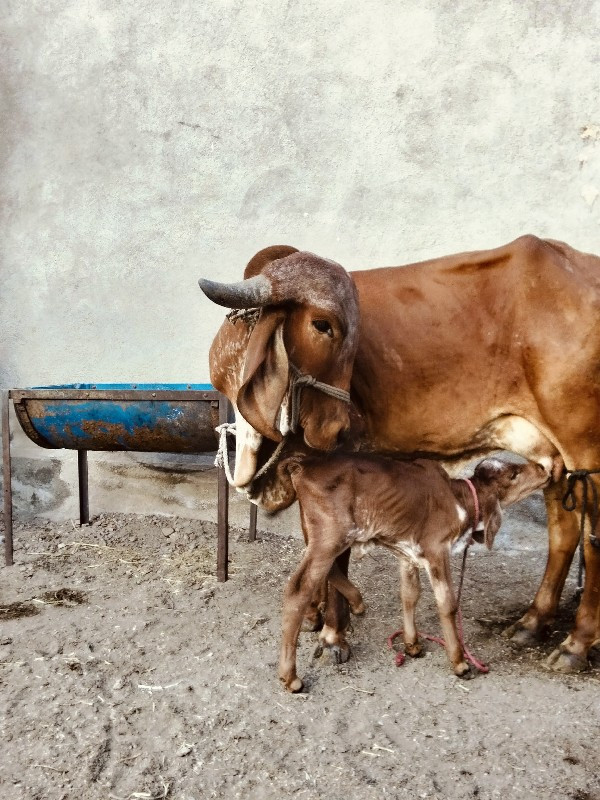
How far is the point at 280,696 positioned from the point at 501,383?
166 centimetres

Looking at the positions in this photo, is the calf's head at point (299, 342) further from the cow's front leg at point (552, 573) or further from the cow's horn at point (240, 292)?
the cow's front leg at point (552, 573)

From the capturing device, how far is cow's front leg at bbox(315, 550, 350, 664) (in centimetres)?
353

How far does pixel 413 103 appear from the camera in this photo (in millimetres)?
5375

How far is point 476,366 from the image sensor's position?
3.47 meters

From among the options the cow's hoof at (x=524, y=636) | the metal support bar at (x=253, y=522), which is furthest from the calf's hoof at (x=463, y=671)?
the metal support bar at (x=253, y=522)

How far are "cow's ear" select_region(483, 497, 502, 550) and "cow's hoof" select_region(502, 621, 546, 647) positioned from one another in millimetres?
557

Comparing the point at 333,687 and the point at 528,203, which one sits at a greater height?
the point at 528,203

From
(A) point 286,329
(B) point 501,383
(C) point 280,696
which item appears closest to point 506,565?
(B) point 501,383

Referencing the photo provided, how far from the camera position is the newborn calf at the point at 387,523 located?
321cm

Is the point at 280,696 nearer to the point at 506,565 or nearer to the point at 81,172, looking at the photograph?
the point at 506,565

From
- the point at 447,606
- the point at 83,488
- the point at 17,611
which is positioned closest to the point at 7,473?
the point at 83,488

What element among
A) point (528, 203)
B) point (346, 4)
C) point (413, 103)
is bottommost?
point (528, 203)

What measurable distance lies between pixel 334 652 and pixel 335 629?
0.34ft

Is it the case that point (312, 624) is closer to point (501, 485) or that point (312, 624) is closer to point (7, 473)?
point (501, 485)
